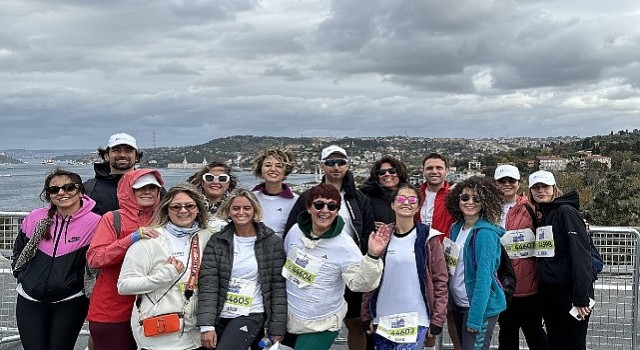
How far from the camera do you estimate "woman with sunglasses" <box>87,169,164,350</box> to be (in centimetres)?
366

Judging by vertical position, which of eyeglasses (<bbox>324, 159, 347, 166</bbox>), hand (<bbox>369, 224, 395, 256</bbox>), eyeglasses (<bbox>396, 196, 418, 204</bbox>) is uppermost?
eyeglasses (<bbox>324, 159, 347, 166</bbox>)

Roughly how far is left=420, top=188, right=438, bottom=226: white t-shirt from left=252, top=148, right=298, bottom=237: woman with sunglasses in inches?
43.5

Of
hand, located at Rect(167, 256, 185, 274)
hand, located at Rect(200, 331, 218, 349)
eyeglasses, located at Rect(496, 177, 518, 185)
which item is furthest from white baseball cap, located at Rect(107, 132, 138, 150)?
eyeglasses, located at Rect(496, 177, 518, 185)

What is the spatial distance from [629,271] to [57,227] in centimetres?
460

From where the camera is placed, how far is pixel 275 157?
15.0 feet

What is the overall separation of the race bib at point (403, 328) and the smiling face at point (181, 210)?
147 centimetres

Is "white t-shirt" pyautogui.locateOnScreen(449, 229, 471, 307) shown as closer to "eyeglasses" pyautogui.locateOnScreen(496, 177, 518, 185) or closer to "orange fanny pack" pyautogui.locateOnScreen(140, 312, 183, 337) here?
"eyeglasses" pyautogui.locateOnScreen(496, 177, 518, 185)

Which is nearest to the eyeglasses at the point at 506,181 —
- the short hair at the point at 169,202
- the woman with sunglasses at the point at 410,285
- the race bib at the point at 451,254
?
the race bib at the point at 451,254

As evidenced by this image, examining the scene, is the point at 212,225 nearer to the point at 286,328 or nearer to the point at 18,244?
the point at 286,328

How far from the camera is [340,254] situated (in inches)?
146

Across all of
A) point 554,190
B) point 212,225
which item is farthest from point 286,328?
point 554,190

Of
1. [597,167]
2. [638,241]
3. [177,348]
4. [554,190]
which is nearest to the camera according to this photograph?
[177,348]

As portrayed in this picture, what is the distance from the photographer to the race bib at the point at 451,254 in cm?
415

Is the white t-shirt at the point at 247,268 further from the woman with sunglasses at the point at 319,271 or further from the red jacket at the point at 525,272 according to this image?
the red jacket at the point at 525,272
